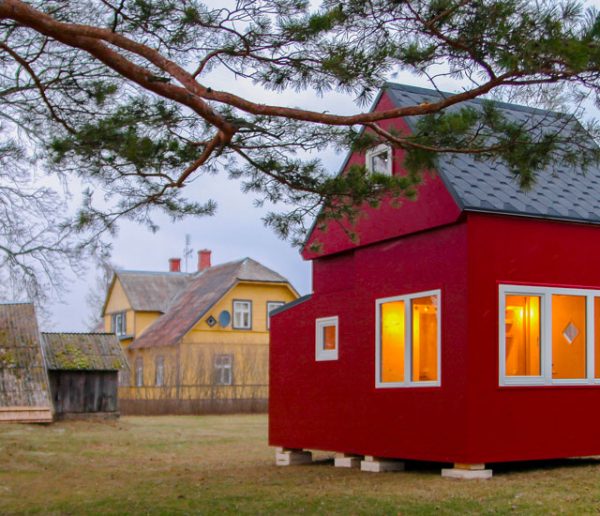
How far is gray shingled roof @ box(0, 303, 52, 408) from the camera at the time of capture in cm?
2439

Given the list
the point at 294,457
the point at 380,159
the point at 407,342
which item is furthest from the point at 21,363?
the point at 407,342

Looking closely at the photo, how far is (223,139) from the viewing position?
9992 millimetres

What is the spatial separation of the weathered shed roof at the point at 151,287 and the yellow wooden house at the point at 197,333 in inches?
1.8

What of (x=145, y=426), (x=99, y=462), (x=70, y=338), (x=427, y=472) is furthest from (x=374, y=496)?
(x=70, y=338)

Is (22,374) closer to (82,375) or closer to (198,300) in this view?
(82,375)

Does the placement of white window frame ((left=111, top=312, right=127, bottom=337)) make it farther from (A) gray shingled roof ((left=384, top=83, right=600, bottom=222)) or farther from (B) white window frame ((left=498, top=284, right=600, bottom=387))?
(B) white window frame ((left=498, top=284, right=600, bottom=387))

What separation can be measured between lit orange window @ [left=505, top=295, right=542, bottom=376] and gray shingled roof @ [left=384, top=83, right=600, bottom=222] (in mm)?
1143

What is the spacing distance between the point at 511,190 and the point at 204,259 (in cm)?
3603

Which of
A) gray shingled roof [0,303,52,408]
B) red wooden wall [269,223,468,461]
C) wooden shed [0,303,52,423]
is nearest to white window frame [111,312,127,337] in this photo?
gray shingled roof [0,303,52,408]

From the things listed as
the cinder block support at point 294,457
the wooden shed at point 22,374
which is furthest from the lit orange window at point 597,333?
the wooden shed at point 22,374

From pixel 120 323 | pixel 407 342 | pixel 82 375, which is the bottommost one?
pixel 82 375

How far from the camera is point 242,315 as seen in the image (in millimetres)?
40125

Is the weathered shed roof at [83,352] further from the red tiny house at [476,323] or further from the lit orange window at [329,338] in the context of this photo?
the red tiny house at [476,323]

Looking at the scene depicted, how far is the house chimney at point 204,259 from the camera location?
156ft
